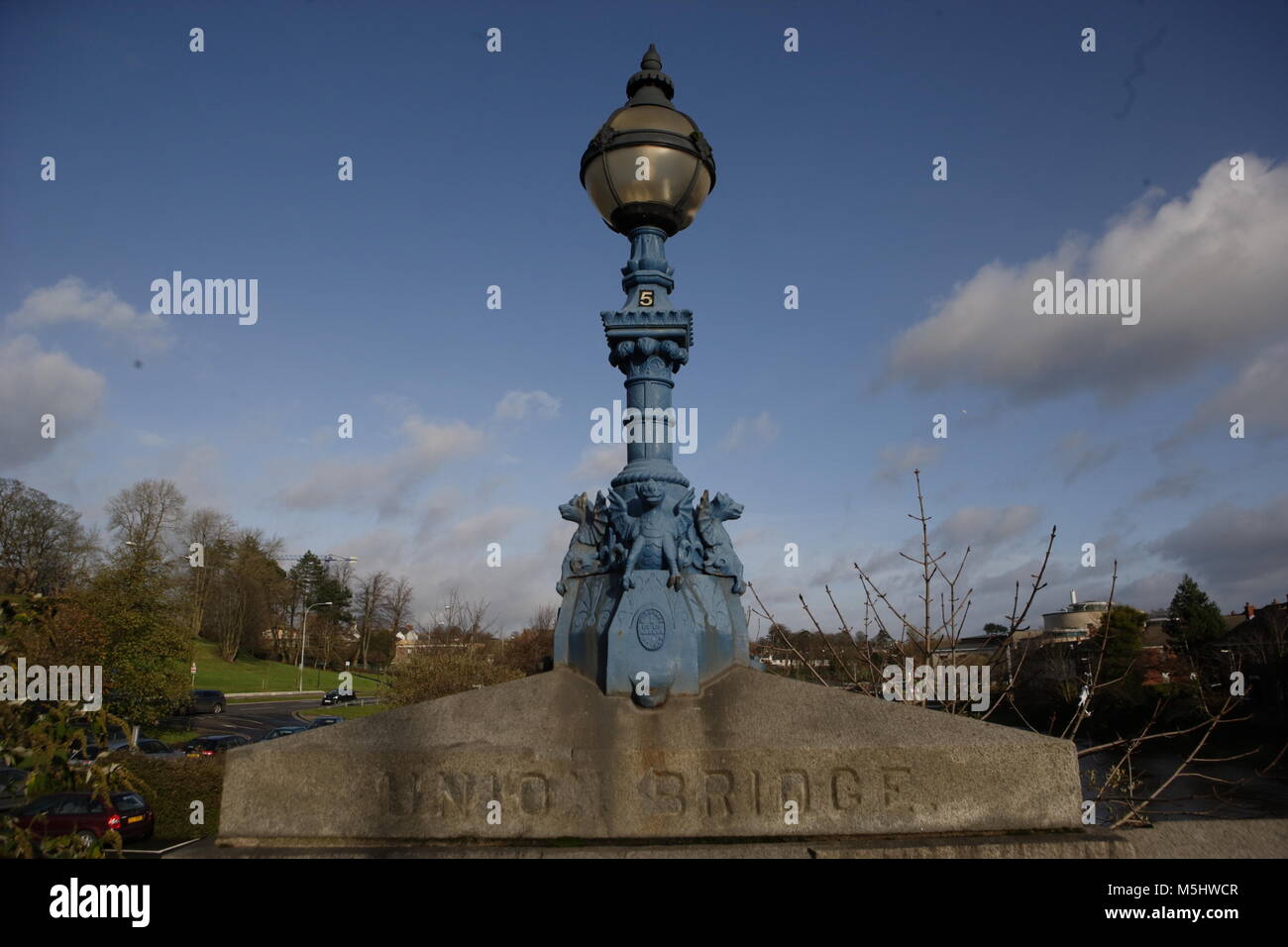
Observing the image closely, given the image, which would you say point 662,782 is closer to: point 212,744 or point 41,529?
point 212,744

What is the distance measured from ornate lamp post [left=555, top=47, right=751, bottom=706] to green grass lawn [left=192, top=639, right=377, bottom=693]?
162 feet

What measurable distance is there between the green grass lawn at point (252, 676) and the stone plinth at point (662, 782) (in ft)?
162

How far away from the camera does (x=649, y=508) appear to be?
4566mm

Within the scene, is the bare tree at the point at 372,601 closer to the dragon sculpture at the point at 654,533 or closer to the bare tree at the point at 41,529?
the bare tree at the point at 41,529

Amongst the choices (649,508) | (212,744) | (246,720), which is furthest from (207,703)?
(649,508)

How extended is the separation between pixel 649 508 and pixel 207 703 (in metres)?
43.2

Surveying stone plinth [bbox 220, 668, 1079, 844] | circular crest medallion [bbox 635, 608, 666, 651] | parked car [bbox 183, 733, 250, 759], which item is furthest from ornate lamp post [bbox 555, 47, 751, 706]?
parked car [bbox 183, 733, 250, 759]

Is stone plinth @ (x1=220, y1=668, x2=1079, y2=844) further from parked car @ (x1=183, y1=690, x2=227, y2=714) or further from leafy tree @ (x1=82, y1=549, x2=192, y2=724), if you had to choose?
parked car @ (x1=183, y1=690, x2=227, y2=714)

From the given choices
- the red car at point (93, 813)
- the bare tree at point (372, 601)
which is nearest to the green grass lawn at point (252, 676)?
the bare tree at point (372, 601)

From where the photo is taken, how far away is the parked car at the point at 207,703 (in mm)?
38500
